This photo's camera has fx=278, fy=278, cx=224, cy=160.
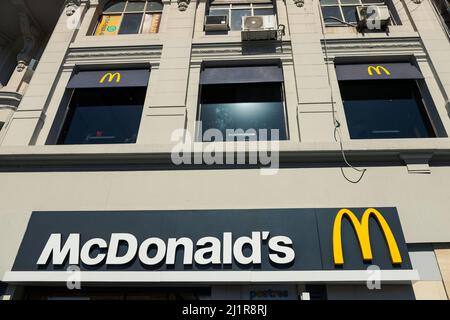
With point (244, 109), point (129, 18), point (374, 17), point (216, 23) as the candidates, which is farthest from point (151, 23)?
point (374, 17)

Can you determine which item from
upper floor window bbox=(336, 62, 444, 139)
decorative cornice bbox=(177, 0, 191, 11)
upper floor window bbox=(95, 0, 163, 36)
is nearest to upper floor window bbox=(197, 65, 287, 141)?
upper floor window bbox=(336, 62, 444, 139)

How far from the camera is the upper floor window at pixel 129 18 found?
902cm

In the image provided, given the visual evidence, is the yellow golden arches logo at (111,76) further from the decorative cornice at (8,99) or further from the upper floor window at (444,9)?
the upper floor window at (444,9)

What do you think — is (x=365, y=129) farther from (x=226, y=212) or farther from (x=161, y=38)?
(x=161, y=38)

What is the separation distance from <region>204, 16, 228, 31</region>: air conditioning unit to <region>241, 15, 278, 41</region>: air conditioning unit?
0.75 meters

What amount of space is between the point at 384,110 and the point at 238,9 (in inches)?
226

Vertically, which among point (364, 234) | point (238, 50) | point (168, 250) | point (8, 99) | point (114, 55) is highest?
point (238, 50)

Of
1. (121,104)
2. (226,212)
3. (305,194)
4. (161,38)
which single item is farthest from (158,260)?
(161,38)

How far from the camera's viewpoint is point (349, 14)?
8.80 metres

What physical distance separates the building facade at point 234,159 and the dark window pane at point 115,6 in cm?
79

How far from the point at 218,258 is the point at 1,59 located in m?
11.3

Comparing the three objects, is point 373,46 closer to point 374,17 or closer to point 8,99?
point 374,17

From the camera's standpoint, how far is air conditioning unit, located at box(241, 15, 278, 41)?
7887 mm

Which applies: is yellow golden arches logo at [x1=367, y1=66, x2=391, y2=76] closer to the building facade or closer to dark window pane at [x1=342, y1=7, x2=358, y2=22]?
the building facade
